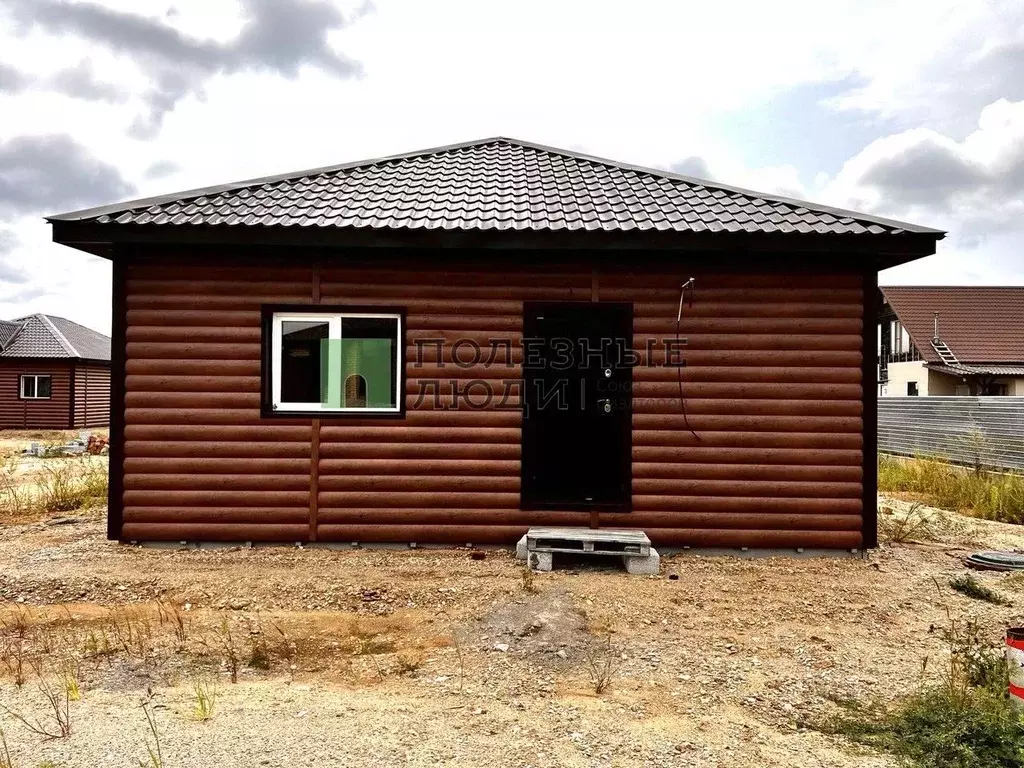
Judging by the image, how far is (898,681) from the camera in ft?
10.9

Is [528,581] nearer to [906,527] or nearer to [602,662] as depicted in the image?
[602,662]

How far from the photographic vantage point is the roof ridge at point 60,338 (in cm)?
2281

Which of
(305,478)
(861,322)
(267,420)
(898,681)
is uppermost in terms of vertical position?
(861,322)

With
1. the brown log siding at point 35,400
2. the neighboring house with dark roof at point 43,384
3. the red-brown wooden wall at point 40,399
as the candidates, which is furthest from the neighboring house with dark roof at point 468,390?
the brown log siding at point 35,400

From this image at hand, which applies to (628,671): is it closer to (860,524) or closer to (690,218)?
(860,524)

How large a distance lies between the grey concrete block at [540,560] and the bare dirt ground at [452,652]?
5.2 inches

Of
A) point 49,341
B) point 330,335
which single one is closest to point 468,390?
point 330,335

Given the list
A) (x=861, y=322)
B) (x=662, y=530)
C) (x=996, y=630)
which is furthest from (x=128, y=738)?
(x=861, y=322)

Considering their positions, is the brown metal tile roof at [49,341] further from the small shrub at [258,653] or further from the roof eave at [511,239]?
the small shrub at [258,653]

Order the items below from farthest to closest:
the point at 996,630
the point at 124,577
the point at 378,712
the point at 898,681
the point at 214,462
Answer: the point at 214,462 → the point at 124,577 → the point at 996,630 → the point at 898,681 → the point at 378,712

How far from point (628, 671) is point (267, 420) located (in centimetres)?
394

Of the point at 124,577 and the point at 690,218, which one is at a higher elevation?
the point at 690,218

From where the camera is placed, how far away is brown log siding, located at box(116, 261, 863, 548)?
574 cm

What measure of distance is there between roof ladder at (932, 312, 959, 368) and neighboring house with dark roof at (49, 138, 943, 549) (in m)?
20.6
